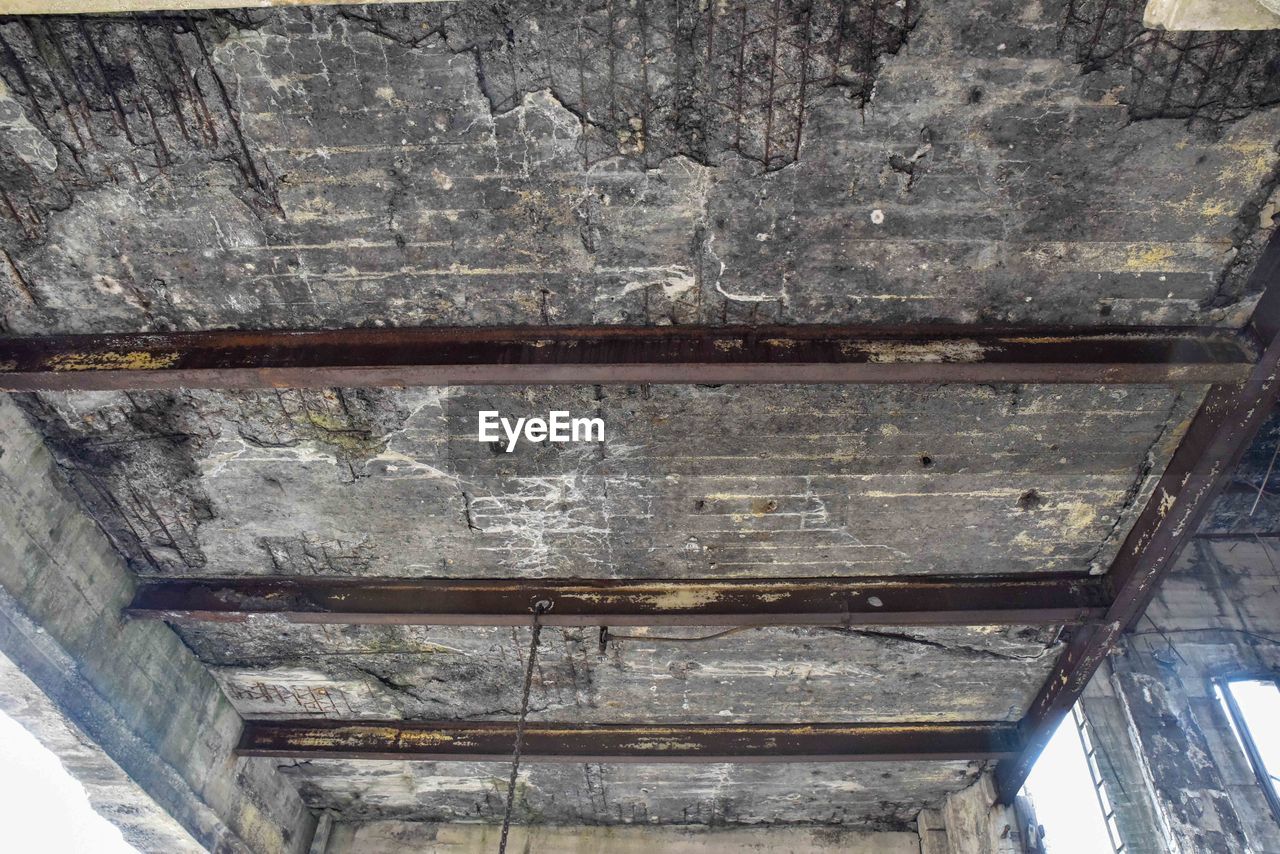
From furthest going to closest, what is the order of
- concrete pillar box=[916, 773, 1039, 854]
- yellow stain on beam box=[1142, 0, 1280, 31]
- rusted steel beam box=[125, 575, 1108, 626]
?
concrete pillar box=[916, 773, 1039, 854], rusted steel beam box=[125, 575, 1108, 626], yellow stain on beam box=[1142, 0, 1280, 31]

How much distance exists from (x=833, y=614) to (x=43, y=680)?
4.03 metres

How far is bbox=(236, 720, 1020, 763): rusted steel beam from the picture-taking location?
5.50m

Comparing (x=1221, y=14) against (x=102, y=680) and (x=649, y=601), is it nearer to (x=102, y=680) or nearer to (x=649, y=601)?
(x=649, y=601)

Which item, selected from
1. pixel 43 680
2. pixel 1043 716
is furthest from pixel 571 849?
pixel 43 680

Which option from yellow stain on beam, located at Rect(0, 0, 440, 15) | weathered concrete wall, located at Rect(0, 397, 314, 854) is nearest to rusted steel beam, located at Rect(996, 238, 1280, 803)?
yellow stain on beam, located at Rect(0, 0, 440, 15)

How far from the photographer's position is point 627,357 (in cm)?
319

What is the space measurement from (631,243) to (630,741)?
3.95 meters

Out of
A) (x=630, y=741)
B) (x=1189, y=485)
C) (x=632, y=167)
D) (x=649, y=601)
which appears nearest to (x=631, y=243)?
(x=632, y=167)

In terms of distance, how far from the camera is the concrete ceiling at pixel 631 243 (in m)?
2.68

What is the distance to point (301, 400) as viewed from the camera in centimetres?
354

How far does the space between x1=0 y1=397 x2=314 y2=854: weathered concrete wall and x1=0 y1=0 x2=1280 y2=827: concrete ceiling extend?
0.19 metres

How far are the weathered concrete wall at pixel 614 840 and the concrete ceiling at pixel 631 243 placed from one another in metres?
3.65

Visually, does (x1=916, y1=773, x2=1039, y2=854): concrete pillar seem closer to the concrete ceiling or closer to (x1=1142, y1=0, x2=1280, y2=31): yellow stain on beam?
the concrete ceiling


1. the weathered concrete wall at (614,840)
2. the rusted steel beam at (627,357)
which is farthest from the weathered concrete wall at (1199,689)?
the rusted steel beam at (627,357)
